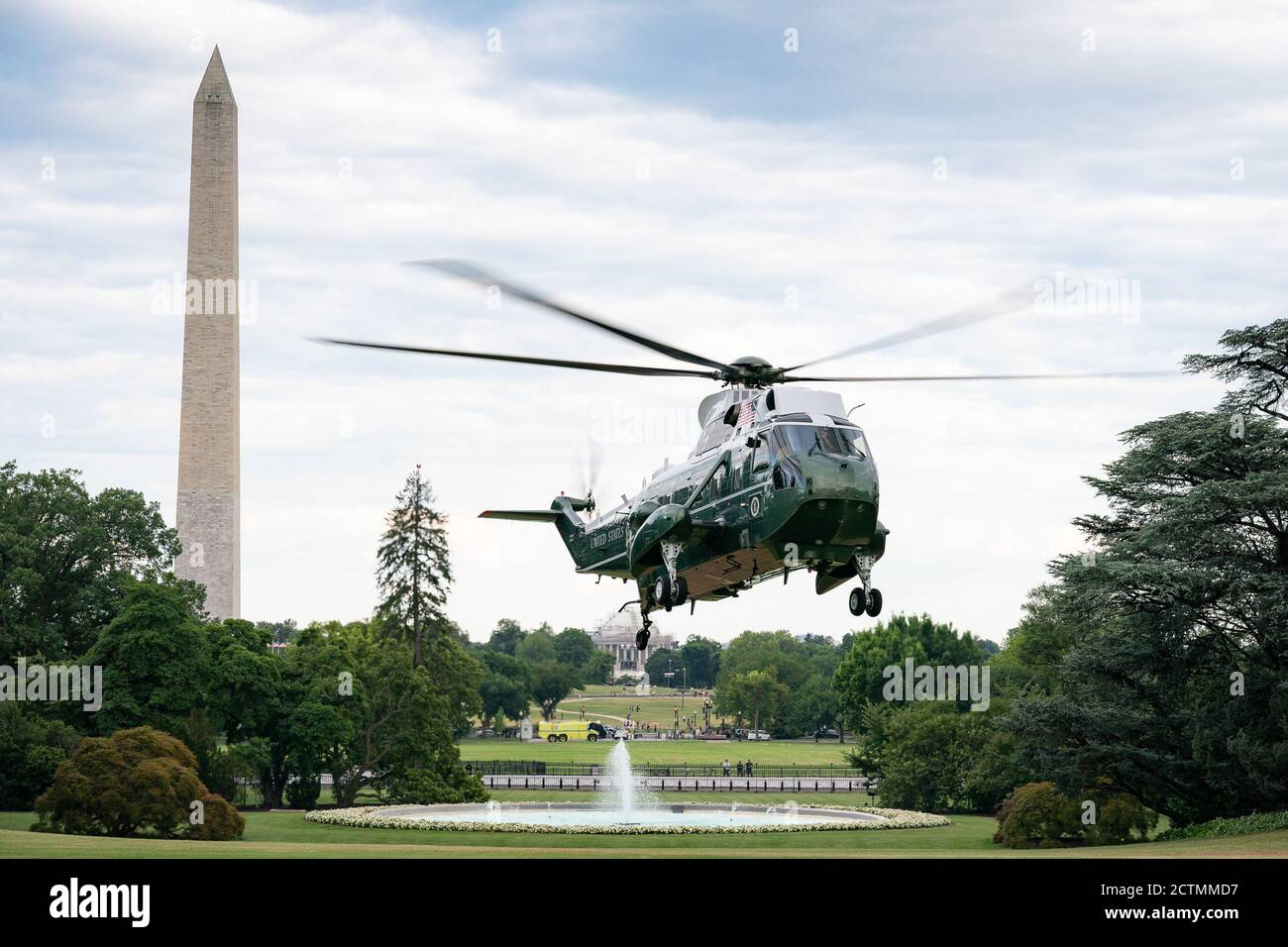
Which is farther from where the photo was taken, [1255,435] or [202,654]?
[202,654]

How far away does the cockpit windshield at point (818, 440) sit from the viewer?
2677 centimetres

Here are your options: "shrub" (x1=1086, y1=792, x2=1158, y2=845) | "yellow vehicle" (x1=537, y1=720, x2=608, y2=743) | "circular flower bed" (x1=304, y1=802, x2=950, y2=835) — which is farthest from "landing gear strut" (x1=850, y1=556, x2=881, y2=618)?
"yellow vehicle" (x1=537, y1=720, x2=608, y2=743)

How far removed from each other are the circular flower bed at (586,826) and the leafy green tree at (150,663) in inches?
262

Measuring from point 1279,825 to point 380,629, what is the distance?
52.8 metres

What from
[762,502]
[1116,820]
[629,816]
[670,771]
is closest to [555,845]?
[629,816]

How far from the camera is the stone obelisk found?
7481 centimetres

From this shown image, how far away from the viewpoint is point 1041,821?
2058 inches

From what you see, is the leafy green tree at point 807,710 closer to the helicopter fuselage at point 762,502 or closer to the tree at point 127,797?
the tree at point 127,797

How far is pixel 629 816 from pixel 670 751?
72.6 metres

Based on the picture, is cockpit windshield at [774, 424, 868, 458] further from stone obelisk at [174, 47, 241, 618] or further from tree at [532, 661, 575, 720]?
tree at [532, 661, 575, 720]

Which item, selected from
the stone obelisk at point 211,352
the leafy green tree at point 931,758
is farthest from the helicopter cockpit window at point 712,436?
Answer: the stone obelisk at point 211,352
